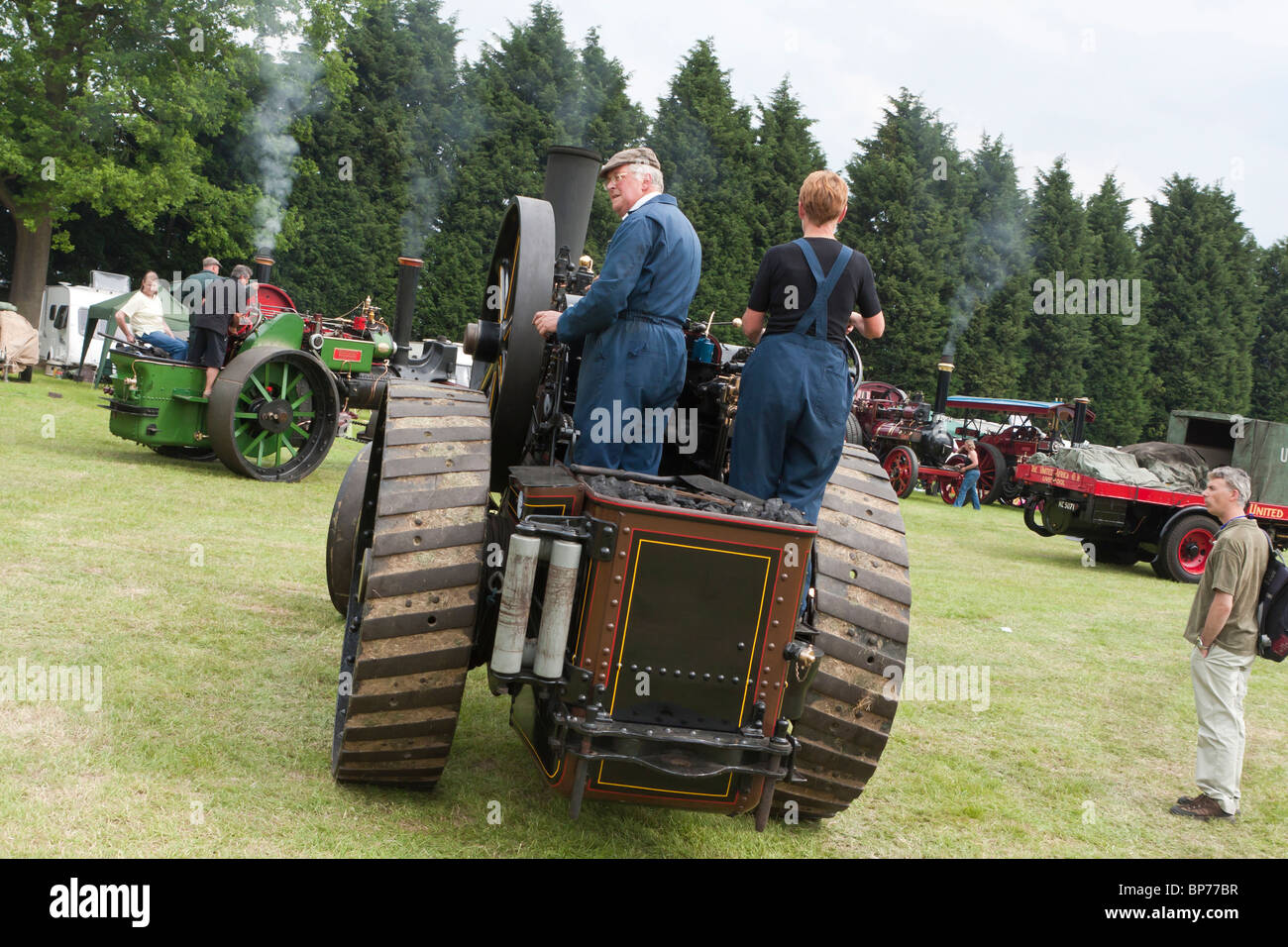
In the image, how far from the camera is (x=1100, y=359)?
1534 inches

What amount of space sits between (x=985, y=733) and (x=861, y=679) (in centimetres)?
232

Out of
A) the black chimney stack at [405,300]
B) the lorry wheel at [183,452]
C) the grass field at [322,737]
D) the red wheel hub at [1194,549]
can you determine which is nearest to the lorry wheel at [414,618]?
the grass field at [322,737]

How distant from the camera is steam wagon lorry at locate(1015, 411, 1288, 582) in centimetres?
1292

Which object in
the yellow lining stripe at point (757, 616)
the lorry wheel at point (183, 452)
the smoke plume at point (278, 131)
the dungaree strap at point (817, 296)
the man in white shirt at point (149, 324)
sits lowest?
the lorry wheel at point (183, 452)

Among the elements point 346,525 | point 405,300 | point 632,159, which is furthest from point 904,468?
point 632,159

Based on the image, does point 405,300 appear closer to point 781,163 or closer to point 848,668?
point 848,668

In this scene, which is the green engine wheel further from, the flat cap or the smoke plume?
the smoke plume

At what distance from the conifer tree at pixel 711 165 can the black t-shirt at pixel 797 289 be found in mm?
30837

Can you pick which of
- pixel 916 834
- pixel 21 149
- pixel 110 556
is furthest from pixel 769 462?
pixel 21 149

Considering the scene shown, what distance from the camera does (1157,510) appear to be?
44.4ft

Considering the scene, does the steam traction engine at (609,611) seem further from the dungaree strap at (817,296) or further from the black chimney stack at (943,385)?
the black chimney stack at (943,385)

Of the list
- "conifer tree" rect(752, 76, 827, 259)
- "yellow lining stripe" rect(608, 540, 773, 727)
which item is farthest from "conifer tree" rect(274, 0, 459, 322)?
"yellow lining stripe" rect(608, 540, 773, 727)

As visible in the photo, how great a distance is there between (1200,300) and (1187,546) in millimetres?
31679

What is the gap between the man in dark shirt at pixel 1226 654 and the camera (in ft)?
15.9
